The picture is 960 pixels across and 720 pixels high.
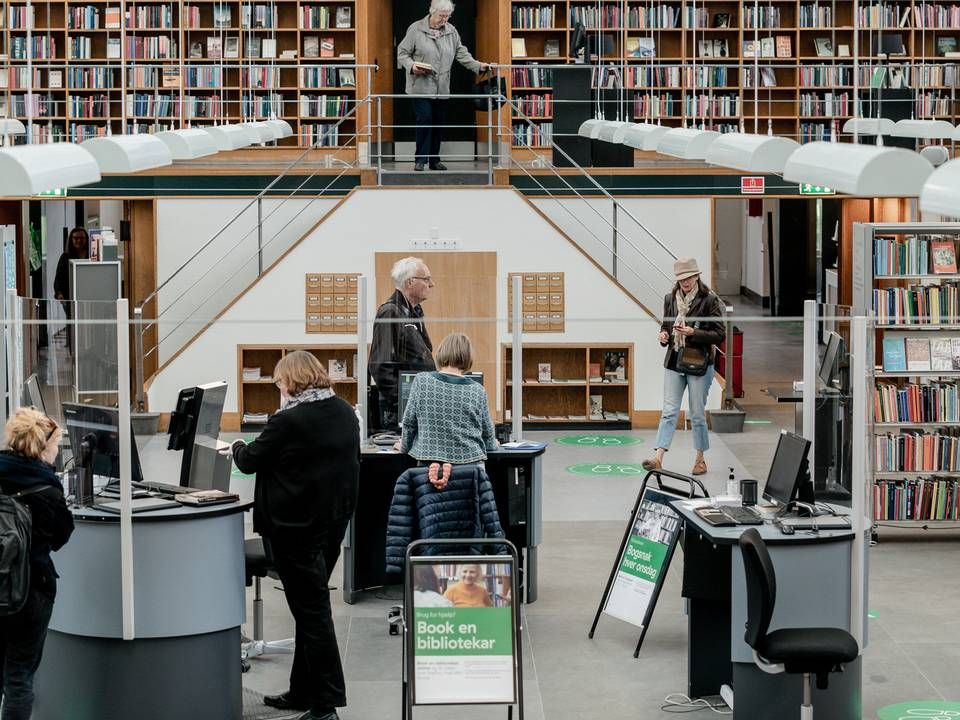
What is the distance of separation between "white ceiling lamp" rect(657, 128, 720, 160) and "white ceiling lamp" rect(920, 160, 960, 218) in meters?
3.83

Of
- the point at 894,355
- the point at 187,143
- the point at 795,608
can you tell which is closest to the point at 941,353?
the point at 894,355

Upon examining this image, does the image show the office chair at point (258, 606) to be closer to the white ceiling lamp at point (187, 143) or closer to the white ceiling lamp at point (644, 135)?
the white ceiling lamp at point (187, 143)

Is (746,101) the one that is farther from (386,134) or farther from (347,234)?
(347,234)

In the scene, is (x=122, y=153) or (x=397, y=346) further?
Result: (x=397, y=346)

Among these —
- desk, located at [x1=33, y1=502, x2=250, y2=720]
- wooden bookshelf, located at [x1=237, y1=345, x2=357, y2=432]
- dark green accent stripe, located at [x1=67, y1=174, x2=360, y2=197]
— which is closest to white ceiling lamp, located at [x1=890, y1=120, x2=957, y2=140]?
wooden bookshelf, located at [x1=237, y1=345, x2=357, y2=432]

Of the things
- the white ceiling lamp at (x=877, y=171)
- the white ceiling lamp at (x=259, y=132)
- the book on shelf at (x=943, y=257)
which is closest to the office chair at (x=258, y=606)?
the white ceiling lamp at (x=877, y=171)

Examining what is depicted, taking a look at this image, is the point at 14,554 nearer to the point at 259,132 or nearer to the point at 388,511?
the point at 388,511

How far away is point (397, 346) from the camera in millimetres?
8820

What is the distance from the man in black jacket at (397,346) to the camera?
8.66 meters

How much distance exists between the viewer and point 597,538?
9312mm

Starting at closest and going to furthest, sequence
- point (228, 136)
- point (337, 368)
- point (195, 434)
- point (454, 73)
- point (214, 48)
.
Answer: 1. point (195, 434)
2. point (228, 136)
3. point (337, 368)
4. point (214, 48)
5. point (454, 73)

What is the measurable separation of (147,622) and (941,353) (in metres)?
5.45

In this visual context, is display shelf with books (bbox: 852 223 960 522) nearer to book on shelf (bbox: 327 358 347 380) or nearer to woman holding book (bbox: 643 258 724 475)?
woman holding book (bbox: 643 258 724 475)

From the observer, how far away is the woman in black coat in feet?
19.4
